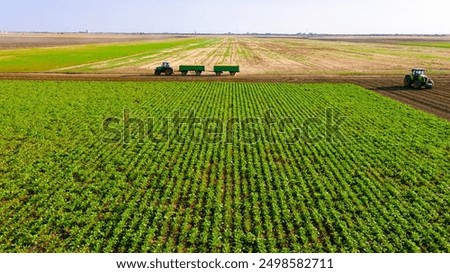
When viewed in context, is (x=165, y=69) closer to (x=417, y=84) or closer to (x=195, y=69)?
(x=195, y=69)

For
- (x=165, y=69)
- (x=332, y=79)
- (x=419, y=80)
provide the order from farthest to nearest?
1. (x=165, y=69)
2. (x=332, y=79)
3. (x=419, y=80)

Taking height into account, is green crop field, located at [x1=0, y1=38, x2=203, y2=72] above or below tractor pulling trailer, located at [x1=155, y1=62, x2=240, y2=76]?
above

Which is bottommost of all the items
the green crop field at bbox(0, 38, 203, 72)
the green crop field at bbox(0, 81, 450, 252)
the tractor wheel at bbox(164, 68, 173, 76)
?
the green crop field at bbox(0, 81, 450, 252)

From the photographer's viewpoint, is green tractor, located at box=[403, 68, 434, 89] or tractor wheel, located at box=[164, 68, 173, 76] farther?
tractor wheel, located at box=[164, 68, 173, 76]

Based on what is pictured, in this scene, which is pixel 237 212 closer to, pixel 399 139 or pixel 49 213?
pixel 49 213

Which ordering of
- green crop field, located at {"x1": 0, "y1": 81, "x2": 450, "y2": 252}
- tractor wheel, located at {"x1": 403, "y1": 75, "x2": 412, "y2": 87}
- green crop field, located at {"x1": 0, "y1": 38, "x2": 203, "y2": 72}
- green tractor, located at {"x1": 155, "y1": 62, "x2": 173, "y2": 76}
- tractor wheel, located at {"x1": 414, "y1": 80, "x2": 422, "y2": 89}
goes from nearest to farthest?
green crop field, located at {"x1": 0, "y1": 81, "x2": 450, "y2": 252} → tractor wheel, located at {"x1": 414, "y1": 80, "x2": 422, "y2": 89} → tractor wheel, located at {"x1": 403, "y1": 75, "x2": 412, "y2": 87} → green tractor, located at {"x1": 155, "y1": 62, "x2": 173, "y2": 76} → green crop field, located at {"x1": 0, "y1": 38, "x2": 203, "y2": 72}

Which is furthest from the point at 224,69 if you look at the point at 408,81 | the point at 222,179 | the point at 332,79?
the point at 222,179

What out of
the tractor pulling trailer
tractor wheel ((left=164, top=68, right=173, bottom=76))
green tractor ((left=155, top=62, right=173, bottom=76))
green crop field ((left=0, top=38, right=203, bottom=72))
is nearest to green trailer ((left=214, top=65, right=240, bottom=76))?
the tractor pulling trailer

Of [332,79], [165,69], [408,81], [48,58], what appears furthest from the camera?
[48,58]

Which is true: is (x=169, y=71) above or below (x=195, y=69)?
below

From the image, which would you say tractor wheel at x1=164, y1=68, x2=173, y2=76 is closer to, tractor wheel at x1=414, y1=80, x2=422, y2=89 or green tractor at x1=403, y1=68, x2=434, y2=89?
green tractor at x1=403, y1=68, x2=434, y2=89
